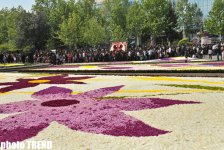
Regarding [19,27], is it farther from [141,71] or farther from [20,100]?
[20,100]

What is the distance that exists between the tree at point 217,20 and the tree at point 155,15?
8.27 m

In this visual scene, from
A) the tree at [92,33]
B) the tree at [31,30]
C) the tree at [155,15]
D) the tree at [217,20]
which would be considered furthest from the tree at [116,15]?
the tree at [217,20]

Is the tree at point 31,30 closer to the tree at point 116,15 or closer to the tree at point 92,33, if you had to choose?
the tree at point 92,33

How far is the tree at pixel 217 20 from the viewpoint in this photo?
72500mm

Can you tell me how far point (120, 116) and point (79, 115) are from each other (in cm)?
117

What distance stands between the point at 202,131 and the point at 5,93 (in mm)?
10188

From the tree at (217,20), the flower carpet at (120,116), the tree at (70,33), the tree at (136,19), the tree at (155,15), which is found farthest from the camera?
the tree at (136,19)

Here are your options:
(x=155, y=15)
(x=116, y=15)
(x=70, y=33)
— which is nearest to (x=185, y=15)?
(x=155, y=15)

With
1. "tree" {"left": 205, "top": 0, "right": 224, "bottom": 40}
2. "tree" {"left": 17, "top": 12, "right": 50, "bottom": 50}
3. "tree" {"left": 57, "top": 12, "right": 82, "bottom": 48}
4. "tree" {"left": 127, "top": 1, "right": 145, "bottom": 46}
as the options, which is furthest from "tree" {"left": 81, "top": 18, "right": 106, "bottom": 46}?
"tree" {"left": 205, "top": 0, "right": 224, "bottom": 40}

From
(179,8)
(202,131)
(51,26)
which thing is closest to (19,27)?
(51,26)

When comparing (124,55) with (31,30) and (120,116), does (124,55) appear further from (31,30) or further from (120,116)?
(31,30)

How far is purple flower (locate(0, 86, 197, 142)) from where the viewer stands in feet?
30.5

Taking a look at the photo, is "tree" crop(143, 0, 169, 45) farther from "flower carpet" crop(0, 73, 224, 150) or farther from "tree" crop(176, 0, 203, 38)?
"flower carpet" crop(0, 73, 224, 150)

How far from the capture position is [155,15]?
75.3 metres
